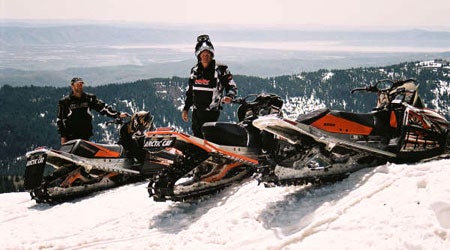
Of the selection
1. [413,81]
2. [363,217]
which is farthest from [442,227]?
[413,81]

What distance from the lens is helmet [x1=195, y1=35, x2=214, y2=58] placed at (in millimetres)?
8414

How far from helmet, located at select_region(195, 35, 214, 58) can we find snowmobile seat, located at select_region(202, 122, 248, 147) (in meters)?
1.83

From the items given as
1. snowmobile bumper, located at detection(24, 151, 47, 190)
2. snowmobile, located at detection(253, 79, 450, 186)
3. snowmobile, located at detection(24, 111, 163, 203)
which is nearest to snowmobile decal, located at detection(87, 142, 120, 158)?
snowmobile, located at detection(24, 111, 163, 203)

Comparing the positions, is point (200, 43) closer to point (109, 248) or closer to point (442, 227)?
point (109, 248)

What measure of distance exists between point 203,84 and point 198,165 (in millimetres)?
2441

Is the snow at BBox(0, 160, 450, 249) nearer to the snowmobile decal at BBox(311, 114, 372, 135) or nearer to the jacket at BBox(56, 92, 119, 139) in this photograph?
the snowmobile decal at BBox(311, 114, 372, 135)

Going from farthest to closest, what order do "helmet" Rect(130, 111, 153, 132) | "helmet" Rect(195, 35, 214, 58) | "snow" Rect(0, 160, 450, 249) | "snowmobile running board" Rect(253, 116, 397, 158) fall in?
"helmet" Rect(130, 111, 153, 132) → "helmet" Rect(195, 35, 214, 58) → "snowmobile running board" Rect(253, 116, 397, 158) → "snow" Rect(0, 160, 450, 249)

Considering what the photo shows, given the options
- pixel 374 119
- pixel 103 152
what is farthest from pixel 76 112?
pixel 374 119

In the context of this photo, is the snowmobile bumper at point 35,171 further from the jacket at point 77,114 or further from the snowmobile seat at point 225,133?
the snowmobile seat at point 225,133

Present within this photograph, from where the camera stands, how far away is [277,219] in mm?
5410

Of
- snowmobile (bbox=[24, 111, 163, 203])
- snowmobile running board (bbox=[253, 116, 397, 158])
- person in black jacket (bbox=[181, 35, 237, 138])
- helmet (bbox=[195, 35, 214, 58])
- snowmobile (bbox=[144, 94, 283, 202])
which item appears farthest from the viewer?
person in black jacket (bbox=[181, 35, 237, 138])

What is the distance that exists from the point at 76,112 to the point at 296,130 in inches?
252

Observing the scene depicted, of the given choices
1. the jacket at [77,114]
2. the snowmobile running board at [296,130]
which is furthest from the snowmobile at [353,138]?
the jacket at [77,114]

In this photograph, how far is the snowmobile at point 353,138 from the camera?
19.8 feet
